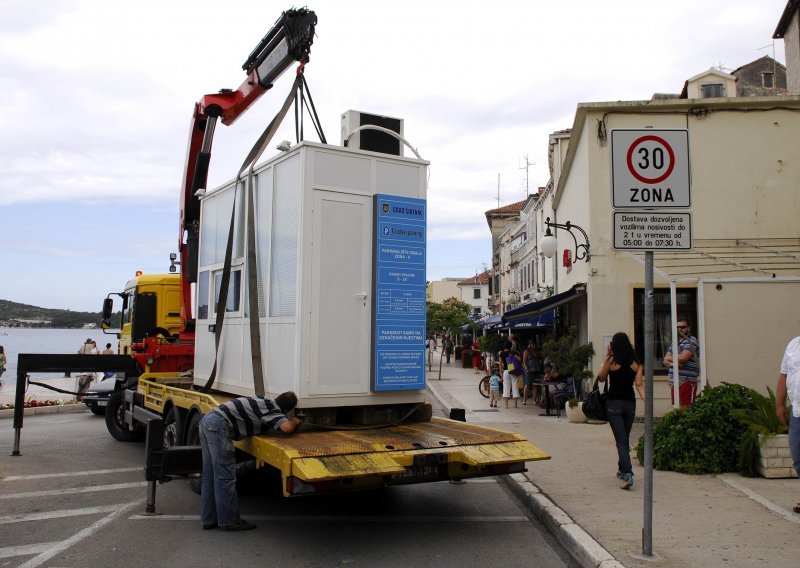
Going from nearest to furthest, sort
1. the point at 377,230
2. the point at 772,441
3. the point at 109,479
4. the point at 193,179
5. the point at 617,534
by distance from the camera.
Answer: the point at 617,534 < the point at 377,230 < the point at 772,441 < the point at 109,479 < the point at 193,179

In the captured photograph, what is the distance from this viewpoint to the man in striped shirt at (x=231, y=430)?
6.42m

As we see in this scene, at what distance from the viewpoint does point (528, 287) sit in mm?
37594

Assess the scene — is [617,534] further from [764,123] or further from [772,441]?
[764,123]

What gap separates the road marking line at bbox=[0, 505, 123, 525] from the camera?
704cm

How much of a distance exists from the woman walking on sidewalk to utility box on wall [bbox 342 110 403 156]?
327 cm

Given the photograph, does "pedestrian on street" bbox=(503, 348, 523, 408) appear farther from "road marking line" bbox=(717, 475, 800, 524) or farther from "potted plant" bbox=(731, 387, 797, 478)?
"road marking line" bbox=(717, 475, 800, 524)

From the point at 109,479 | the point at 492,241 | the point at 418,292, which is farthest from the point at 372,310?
the point at 492,241

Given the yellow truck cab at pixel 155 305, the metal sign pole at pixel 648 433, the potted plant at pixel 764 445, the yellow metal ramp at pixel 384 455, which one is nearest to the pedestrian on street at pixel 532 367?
the yellow truck cab at pixel 155 305

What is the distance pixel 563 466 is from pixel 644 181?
4.97 m

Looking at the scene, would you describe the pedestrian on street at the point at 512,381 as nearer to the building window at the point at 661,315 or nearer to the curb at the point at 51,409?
the building window at the point at 661,315

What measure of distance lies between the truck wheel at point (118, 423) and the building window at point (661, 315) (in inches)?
378

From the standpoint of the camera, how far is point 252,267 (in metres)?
7.42

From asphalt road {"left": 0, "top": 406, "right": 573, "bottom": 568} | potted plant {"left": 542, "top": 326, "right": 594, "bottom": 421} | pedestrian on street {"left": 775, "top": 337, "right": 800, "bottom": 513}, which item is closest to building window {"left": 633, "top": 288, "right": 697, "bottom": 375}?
potted plant {"left": 542, "top": 326, "right": 594, "bottom": 421}

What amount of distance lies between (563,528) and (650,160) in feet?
10.5
